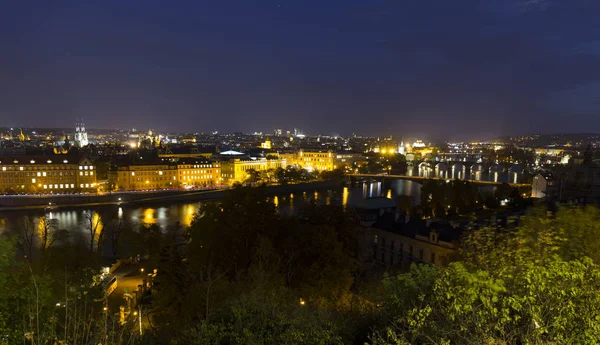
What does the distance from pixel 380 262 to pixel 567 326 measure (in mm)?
8086

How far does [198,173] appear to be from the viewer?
36656 mm

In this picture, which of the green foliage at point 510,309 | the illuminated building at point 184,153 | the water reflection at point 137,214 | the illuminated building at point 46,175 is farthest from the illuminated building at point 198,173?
the green foliage at point 510,309

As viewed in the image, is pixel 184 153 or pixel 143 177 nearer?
pixel 143 177

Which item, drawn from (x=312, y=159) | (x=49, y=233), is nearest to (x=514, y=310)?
(x=49, y=233)

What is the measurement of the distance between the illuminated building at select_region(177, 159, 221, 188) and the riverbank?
5784 mm

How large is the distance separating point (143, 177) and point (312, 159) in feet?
83.2

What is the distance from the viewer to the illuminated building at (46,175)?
94.2 ft

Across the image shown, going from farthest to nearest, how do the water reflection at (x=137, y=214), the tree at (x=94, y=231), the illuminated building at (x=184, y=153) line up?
the illuminated building at (x=184, y=153) → the water reflection at (x=137, y=214) → the tree at (x=94, y=231)

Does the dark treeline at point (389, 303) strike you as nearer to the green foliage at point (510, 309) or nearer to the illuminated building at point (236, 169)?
the green foliage at point (510, 309)

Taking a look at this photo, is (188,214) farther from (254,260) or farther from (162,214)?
(254,260)

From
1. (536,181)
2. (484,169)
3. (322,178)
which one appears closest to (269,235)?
(536,181)

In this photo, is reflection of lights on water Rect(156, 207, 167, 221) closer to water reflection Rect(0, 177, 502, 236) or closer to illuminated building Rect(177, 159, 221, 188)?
water reflection Rect(0, 177, 502, 236)

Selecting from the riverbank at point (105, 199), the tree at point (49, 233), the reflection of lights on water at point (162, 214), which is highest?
the tree at point (49, 233)

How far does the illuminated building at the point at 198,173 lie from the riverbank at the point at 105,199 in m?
5.78
